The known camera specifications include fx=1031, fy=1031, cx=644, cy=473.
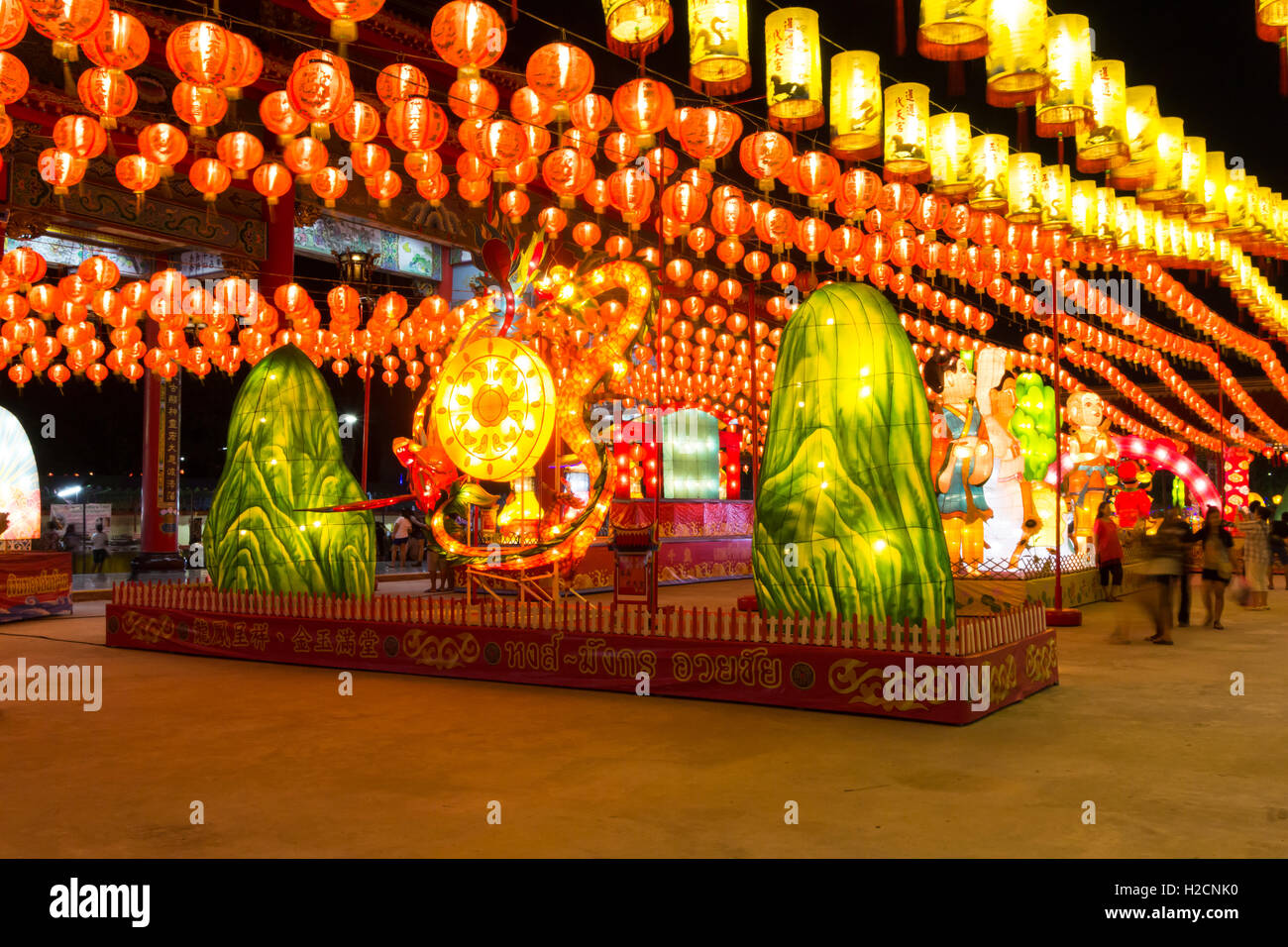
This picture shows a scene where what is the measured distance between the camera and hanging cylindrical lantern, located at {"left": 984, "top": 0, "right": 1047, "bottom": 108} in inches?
334

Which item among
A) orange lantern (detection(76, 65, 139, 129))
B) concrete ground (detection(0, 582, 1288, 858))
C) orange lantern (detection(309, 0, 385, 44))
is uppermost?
orange lantern (detection(76, 65, 139, 129))

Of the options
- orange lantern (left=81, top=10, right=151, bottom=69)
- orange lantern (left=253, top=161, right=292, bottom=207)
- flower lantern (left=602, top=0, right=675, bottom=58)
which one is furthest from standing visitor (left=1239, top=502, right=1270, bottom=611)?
orange lantern (left=81, top=10, right=151, bottom=69)

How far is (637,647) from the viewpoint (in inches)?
325

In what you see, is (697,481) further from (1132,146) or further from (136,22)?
(136,22)

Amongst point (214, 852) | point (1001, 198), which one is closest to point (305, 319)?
point (1001, 198)

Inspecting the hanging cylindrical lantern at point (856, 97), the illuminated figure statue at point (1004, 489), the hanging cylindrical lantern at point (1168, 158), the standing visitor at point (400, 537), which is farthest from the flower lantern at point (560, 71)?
the standing visitor at point (400, 537)

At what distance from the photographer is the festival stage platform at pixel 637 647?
7.21 meters

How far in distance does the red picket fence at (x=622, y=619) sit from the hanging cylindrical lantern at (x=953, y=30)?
4.49m

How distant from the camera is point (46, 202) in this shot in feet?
51.8

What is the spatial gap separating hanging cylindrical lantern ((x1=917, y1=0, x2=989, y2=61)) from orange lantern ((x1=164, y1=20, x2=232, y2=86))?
550cm

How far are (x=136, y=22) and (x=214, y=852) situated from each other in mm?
6788

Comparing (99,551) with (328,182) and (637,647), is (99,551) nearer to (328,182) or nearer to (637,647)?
(328,182)

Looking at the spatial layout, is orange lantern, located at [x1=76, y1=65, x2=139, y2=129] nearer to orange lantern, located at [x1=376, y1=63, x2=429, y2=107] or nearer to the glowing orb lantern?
orange lantern, located at [x1=376, y1=63, x2=429, y2=107]

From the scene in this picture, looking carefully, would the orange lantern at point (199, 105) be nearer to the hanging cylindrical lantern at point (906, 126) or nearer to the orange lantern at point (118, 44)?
the orange lantern at point (118, 44)
